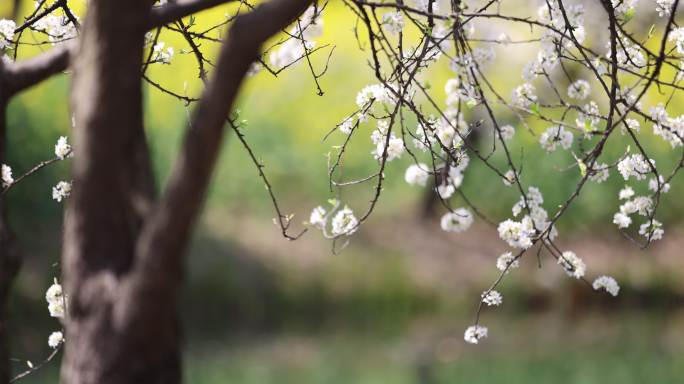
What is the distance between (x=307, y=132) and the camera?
1280 cm

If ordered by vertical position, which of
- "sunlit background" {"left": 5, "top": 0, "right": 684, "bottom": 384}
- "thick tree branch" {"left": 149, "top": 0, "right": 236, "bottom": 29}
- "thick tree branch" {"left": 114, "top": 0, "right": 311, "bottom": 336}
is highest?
"sunlit background" {"left": 5, "top": 0, "right": 684, "bottom": 384}

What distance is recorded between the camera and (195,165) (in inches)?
77.7

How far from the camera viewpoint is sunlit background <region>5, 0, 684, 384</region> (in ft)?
27.8

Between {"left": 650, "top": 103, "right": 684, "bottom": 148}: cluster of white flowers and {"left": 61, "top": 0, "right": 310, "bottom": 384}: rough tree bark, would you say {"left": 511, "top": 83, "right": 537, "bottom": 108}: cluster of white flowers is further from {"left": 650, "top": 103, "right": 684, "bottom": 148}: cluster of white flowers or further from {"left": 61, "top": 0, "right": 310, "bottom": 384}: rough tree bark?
{"left": 61, "top": 0, "right": 310, "bottom": 384}: rough tree bark

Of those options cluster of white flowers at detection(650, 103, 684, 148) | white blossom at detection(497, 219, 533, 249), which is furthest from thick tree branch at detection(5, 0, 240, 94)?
cluster of white flowers at detection(650, 103, 684, 148)

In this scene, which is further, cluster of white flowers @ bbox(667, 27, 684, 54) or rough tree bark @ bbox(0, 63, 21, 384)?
cluster of white flowers @ bbox(667, 27, 684, 54)

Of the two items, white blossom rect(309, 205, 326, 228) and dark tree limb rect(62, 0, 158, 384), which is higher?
white blossom rect(309, 205, 326, 228)

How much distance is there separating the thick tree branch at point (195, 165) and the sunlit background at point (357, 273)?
568 centimetres

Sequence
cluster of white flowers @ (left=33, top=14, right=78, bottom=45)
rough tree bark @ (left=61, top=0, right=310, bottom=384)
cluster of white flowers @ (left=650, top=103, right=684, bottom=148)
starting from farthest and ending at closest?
cluster of white flowers @ (left=33, top=14, right=78, bottom=45)
cluster of white flowers @ (left=650, top=103, right=684, bottom=148)
rough tree bark @ (left=61, top=0, right=310, bottom=384)

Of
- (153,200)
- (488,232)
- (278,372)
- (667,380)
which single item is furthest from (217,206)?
(153,200)

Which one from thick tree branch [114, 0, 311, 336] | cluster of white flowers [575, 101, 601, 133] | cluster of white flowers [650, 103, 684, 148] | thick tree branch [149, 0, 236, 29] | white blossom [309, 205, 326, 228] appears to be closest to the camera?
thick tree branch [114, 0, 311, 336]

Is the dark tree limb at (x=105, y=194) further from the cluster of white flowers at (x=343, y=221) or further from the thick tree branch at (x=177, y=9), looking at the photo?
the cluster of white flowers at (x=343, y=221)

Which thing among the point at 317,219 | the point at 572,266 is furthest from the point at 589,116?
the point at 317,219

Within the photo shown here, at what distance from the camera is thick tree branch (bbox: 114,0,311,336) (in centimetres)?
197
